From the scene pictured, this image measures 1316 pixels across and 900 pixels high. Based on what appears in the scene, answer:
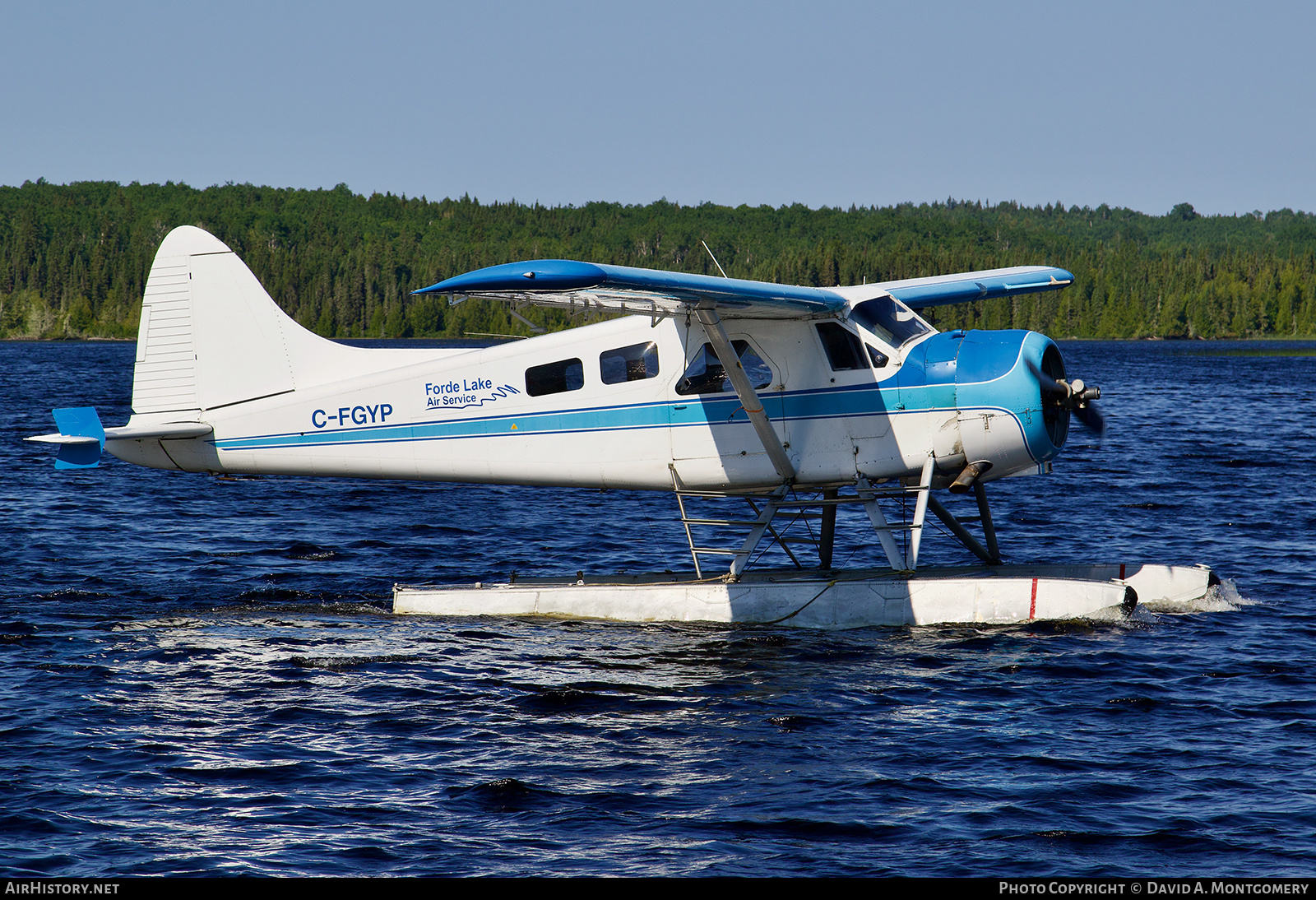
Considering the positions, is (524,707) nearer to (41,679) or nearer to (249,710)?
(249,710)

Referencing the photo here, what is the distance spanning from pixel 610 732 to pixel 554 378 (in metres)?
4.66

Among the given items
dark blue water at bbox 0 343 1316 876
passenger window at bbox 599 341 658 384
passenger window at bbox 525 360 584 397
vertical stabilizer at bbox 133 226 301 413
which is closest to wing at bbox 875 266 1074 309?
passenger window at bbox 599 341 658 384

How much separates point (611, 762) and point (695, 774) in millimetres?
660

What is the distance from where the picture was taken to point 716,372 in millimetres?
12594

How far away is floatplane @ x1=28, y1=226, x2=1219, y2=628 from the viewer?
1202 cm

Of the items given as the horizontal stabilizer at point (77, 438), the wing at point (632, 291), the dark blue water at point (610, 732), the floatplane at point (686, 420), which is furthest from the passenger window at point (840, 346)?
the horizontal stabilizer at point (77, 438)

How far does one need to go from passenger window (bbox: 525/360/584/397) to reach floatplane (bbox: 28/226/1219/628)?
0.02 m

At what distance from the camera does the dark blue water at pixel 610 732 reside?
744cm

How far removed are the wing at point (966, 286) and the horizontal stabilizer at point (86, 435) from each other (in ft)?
27.1

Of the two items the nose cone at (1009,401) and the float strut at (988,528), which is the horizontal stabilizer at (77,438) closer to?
the nose cone at (1009,401)

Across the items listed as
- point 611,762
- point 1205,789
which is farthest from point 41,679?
point 1205,789

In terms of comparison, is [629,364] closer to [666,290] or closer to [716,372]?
[716,372]

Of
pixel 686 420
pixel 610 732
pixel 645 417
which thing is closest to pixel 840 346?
pixel 686 420

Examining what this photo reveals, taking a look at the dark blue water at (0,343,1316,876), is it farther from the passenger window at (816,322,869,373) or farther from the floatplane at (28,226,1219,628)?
the passenger window at (816,322,869,373)
